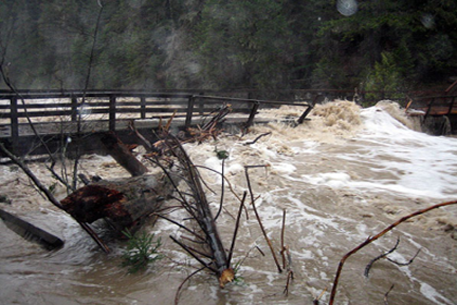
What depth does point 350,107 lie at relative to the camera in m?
12.9

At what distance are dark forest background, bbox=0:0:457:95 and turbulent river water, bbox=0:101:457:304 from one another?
391 inches

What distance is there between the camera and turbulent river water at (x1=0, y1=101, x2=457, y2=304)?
3.05 metres

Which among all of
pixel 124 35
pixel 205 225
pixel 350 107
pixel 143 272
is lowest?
pixel 143 272

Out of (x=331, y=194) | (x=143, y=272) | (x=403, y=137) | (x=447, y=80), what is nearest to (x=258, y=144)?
(x=331, y=194)

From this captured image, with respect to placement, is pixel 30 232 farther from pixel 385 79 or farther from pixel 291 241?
pixel 385 79

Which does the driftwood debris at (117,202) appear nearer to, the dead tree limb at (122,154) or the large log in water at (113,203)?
the large log in water at (113,203)

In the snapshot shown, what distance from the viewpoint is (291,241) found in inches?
163

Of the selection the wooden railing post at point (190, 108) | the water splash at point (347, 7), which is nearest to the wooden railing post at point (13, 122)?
the wooden railing post at point (190, 108)

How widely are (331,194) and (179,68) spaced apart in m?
21.8

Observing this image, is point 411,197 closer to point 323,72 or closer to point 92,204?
point 92,204

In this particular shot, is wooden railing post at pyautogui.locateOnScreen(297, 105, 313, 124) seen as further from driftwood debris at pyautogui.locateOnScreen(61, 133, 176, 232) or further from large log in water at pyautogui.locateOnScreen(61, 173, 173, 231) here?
large log in water at pyautogui.locateOnScreen(61, 173, 173, 231)

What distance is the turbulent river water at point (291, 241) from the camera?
10.0 ft

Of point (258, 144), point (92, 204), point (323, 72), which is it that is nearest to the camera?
point (92, 204)

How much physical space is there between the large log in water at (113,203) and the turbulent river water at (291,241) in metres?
0.40
